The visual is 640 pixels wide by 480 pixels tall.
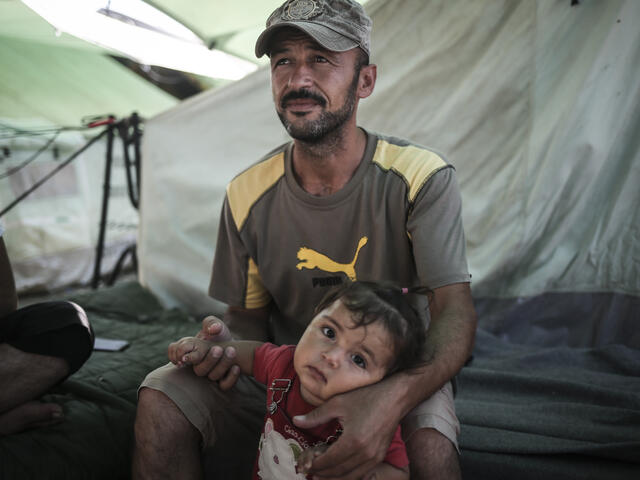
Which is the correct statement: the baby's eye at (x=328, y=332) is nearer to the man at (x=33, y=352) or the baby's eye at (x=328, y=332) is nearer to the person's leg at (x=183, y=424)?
the person's leg at (x=183, y=424)

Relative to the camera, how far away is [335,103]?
150cm

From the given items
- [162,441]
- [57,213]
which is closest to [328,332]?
[162,441]

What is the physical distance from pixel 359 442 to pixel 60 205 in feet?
16.7

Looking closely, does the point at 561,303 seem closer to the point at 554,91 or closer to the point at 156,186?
the point at 554,91

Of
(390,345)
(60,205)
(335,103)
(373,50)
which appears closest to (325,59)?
(335,103)

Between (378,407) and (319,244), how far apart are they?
63cm

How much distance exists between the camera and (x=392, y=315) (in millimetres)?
1132

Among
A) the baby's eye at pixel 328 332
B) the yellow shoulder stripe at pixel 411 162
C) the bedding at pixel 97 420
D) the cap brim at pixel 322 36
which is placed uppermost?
the cap brim at pixel 322 36

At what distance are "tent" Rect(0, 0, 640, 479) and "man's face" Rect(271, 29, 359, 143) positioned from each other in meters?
1.05

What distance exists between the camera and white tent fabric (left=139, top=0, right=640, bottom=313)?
2.09 metres

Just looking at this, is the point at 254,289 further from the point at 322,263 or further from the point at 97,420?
the point at 97,420

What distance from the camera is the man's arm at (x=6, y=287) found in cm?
149

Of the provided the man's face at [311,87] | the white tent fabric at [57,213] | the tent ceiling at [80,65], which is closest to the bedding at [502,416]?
the man's face at [311,87]

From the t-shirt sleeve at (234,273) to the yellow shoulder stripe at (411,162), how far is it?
0.56 metres
